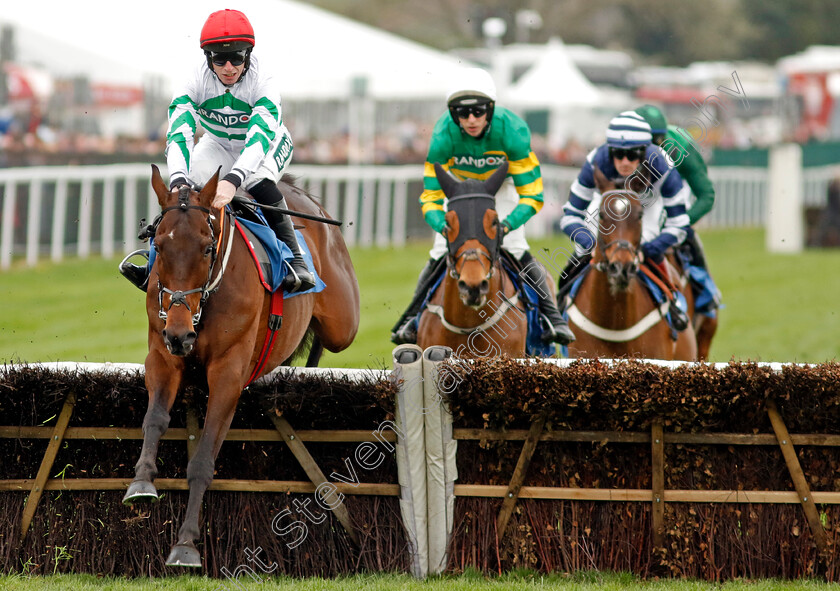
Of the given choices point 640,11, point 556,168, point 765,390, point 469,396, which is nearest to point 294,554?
point 469,396

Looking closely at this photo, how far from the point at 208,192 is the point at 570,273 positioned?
9.69ft

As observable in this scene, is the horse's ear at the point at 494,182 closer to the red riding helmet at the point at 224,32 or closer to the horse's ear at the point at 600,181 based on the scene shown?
the horse's ear at the point at 600,181

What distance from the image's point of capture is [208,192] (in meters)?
4.47

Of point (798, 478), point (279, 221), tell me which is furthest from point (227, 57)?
point (798, 478)

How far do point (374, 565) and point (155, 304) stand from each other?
4.63 feet

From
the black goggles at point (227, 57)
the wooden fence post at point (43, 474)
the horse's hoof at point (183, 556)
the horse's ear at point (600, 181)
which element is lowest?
the horse's hoof at point (183, 556)

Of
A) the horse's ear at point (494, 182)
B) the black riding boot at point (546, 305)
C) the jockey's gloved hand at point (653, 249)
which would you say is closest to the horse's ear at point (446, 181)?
the horse's ear at point (494, 182)

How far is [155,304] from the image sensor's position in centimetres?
450

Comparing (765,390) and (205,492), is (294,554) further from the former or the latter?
(765,390)

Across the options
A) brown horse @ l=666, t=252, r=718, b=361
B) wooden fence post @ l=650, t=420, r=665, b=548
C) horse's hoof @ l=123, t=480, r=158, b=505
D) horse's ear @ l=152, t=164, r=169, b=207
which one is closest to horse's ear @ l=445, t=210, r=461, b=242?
wooden fence post @ l=650, t=420, r=665, b=548

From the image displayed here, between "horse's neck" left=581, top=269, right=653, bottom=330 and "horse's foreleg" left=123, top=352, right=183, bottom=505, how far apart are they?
2563mm

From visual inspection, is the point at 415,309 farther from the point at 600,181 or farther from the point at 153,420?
the point at 153,420

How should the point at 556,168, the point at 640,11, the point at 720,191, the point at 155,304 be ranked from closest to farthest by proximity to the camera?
the point at 155,304 → the point at 556,168 → the point at 720,191 → the point at 640,11

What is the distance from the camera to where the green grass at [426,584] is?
439cm
